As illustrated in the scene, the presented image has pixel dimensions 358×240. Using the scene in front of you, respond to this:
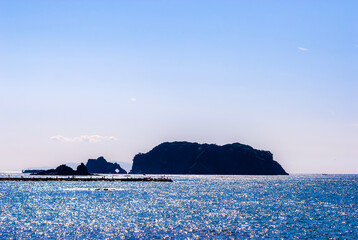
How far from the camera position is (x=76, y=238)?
55.3m

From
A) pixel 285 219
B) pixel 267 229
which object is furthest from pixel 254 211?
pixel 267 229

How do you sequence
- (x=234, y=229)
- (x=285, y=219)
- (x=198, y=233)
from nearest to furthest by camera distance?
(x=198, y=233)
(x=234, y=229)
(x=285, y=219)

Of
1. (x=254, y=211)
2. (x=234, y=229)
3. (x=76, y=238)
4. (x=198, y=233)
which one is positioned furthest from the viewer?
(x=254, y=211)

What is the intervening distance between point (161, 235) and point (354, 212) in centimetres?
5107

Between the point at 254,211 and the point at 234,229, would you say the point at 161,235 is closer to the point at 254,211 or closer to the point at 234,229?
the point at 234,229

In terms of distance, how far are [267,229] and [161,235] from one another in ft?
54.2

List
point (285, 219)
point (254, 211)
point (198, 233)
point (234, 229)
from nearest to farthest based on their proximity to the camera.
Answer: point (198, 233) → point (234, 229) → point (285, 219) → point (254, 211)

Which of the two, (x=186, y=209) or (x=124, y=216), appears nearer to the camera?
(x=124, y=216)

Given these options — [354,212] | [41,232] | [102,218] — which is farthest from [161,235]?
[354,212]

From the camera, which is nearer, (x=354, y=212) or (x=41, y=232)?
(x=41, y=232)

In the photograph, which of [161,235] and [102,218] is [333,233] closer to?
[161,235]

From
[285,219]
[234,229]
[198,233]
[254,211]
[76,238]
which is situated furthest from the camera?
[254,211]

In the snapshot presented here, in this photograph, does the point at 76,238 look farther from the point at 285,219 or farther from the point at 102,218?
the point at 285,219

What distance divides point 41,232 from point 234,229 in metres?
26.8
